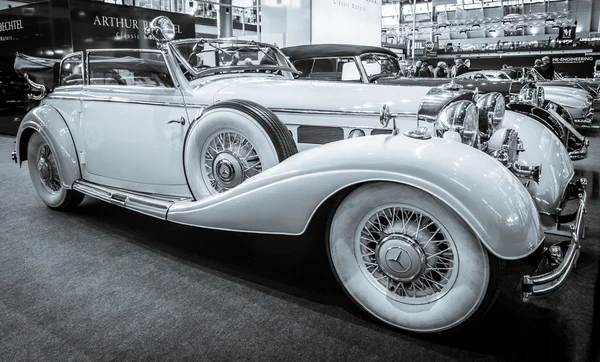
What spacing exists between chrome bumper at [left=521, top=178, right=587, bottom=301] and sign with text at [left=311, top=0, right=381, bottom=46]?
7.68 meters

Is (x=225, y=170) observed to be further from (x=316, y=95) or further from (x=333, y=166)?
(x=333, y=166)

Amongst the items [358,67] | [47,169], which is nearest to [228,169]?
[47,169]

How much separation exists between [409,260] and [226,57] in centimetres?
241

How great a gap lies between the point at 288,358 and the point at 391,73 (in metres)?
5.96

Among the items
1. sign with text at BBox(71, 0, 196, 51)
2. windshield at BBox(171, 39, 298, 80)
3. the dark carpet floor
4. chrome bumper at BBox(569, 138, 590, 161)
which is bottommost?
the dark carpet floor

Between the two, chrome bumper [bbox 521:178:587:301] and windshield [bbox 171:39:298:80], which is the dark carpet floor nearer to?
chrome bumper [bbox 521:178:587:301]

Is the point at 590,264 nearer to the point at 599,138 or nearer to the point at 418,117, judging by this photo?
the point at 418,117

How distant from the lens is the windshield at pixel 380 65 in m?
6.60

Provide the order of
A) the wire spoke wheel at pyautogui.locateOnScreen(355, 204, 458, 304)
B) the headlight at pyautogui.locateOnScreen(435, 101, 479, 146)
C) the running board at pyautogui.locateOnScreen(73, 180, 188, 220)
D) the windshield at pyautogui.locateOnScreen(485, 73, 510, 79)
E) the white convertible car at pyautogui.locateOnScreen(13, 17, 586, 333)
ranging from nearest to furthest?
the white convertible car at pyautogui.locateOnScreen(13, 17, 586, 333)
the wire spoke wheel at pyautogui.locateOnScreen(355, 204, 458, 304)
the headlight at pyautogui.locateOnScreen(435, 101, 479, 146)
the running board at pyautogui.locateOnScreen(73, 180, 188, 220)
the windshield at pyautogui.locateOnScreen(485, 73, 510, 79)

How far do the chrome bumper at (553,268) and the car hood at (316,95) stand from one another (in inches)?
42.6

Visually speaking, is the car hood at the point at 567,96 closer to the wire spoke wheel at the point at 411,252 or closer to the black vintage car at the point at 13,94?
the wire spoke wheel at the point at 411,252

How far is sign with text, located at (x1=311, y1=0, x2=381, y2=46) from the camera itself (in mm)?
9164

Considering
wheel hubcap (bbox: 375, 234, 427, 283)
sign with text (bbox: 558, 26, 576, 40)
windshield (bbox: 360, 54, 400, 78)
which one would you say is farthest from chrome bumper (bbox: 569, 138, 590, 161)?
sign with text (bbox: 558, 26, 576, 40)

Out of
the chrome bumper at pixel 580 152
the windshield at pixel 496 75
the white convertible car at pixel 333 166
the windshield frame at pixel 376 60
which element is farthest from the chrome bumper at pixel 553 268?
the windshield at pixel 496 75
